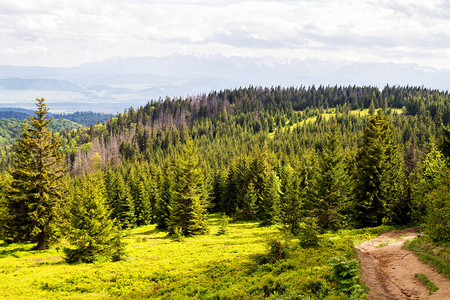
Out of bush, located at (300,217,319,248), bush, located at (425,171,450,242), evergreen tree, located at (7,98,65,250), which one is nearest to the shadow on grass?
evergreen tree, located at (7,98,65,250)

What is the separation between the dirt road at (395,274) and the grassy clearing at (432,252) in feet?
1.34

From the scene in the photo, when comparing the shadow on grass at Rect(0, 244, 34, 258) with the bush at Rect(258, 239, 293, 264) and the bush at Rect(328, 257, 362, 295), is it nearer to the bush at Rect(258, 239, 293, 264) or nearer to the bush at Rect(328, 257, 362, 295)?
the bush at Rect(258, 239, 293, 264)

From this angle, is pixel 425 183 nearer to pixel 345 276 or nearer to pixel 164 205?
pixel 345 276

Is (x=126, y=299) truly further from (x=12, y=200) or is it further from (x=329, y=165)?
(x=329, y=165)

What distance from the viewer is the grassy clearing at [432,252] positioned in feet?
60.4

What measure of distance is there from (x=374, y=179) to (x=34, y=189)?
42.2 metres

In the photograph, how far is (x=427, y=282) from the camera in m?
17.0

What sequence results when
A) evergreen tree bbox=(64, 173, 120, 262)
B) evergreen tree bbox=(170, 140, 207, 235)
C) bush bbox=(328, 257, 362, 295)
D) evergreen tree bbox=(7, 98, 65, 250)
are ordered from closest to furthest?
1. bush bbox=(328, 257, 362, 295)
2. evergreen tree bbox=(64, 173, 120, 262)
3. evergreen tree bbox=(7, 98, 65, 250)
4. evergreen tree bbox=(170, 140, 207, 235)

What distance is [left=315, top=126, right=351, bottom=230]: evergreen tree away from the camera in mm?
36844

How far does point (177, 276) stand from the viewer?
2398 cm

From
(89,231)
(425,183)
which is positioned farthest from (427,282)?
(89,231)

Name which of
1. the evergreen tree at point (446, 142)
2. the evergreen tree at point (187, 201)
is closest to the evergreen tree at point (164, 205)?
the evergreen tree at point (187, 201)

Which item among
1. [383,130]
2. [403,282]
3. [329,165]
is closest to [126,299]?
[403,282]

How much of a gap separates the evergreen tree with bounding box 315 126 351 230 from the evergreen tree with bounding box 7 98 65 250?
108 ft
